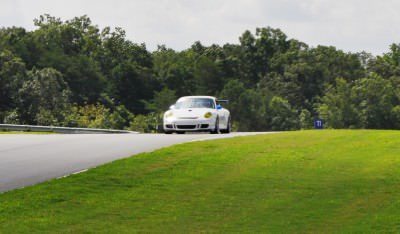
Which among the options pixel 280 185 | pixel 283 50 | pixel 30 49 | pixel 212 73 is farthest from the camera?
pixel 283 50

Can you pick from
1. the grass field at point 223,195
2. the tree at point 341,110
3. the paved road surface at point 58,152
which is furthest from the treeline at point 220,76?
the grass field at point 223,195

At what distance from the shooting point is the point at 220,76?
171875 mm

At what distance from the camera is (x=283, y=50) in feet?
A: 606

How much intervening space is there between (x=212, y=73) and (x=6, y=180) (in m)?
149

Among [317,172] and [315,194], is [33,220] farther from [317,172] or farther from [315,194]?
[317,172]

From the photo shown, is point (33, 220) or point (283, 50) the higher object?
point (283, 50)

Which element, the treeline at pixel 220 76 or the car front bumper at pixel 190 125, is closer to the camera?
the car front bumper at pixel 190 125

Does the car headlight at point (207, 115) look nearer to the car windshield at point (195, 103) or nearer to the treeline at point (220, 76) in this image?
the car windshield at point (195, 103)

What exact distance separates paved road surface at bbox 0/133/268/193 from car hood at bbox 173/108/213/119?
272 cm

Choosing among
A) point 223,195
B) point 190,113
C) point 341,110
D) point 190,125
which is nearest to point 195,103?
point 190,113

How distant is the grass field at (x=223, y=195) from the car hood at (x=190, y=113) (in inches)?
396

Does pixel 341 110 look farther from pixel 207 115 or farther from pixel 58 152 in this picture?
pixel 58 152

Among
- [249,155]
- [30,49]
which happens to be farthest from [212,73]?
[249,155]

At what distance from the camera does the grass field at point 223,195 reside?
16312 mm
